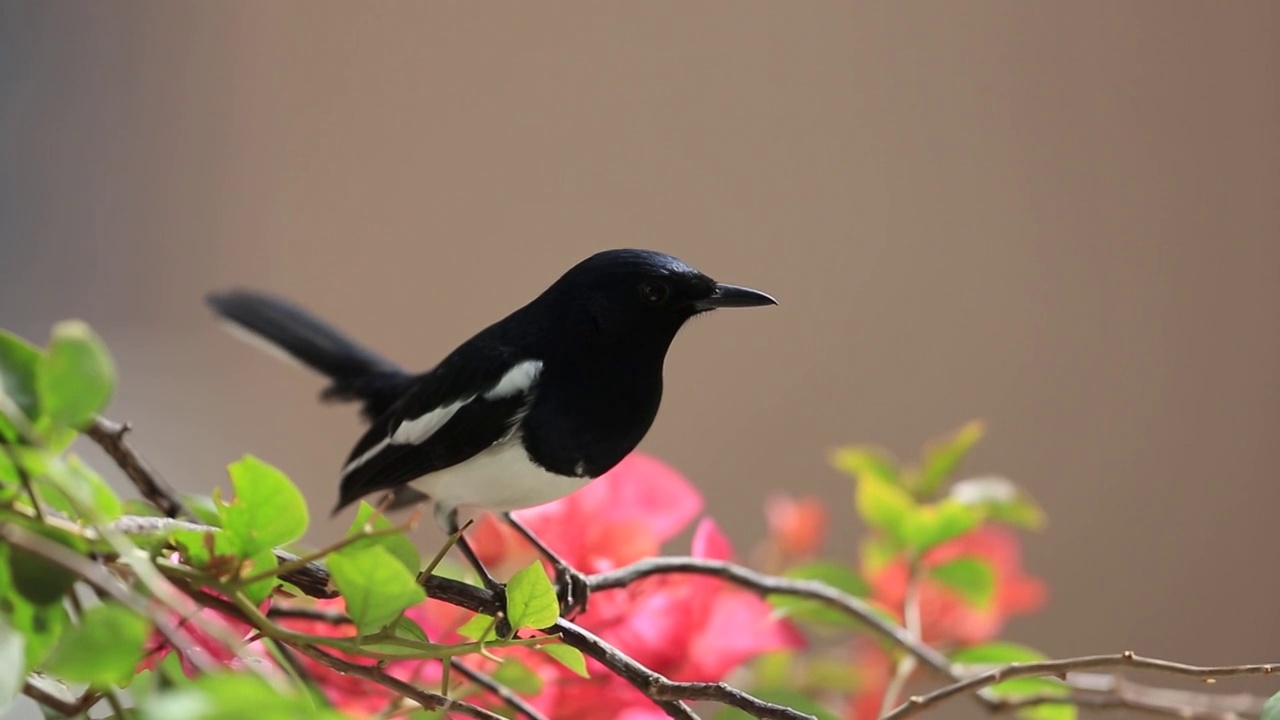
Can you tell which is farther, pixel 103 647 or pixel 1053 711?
pixel 1053 711

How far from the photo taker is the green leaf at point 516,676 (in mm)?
378

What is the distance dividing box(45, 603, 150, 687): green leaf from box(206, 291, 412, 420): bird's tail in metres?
0.67

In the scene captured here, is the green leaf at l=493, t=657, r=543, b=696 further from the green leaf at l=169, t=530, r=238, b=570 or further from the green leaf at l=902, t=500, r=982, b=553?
the green leaf at l=902, t=500, r=982, b=553

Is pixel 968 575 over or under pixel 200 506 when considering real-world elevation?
over

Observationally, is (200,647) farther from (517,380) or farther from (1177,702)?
(1177,702)

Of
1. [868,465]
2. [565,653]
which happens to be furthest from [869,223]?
[565,653]

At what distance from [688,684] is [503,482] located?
0.28m

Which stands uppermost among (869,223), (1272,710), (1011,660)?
(869,223)

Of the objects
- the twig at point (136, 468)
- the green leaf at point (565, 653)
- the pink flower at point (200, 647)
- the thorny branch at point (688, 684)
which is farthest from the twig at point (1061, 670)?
the twig at point (136, 468)

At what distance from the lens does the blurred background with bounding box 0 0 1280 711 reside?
6.91 ft

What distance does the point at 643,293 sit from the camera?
1.85ft

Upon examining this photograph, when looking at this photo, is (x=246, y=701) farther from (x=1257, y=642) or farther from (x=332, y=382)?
(x=1257, y=642)

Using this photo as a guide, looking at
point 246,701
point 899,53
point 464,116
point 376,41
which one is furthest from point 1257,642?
point 246,701

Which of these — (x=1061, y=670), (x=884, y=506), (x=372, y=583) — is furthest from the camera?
(x=884, y=506)
